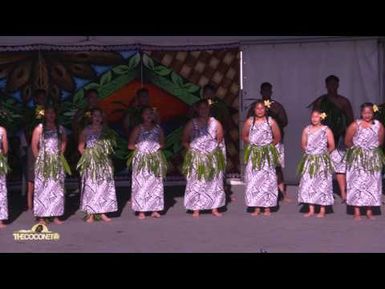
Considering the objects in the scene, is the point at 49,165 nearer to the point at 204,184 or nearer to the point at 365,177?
the point at 204,184

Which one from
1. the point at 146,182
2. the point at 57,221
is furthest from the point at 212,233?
the point at 57,221

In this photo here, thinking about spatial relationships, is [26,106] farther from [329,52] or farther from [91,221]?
[329,52]

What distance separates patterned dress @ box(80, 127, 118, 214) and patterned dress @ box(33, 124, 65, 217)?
0.28m

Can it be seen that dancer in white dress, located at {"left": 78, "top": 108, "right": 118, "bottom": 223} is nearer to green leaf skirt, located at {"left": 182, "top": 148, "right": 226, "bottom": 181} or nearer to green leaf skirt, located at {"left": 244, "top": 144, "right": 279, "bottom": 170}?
green leaf skirt, located at {"left": 182, "top": 148, "right": 226, "bottom": 181}

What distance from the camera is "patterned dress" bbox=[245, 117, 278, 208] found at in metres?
7.85

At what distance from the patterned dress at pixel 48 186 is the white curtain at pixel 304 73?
3.52m

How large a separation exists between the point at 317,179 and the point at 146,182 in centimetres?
205

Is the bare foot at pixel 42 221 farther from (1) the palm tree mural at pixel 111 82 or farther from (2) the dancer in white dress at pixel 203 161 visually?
(1) the palm tree mural at pixel 111 82

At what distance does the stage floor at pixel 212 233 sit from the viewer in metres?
6.55

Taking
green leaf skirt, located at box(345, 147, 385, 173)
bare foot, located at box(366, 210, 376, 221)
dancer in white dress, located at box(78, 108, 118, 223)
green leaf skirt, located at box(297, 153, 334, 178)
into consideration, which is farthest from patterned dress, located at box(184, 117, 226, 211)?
bare foot, located at box(366, 210, 376, 221)

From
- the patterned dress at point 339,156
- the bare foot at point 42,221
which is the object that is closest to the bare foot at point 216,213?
the patterned dress at point 339,156

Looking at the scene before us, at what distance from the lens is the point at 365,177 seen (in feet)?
25.1

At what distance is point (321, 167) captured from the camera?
773 cm
